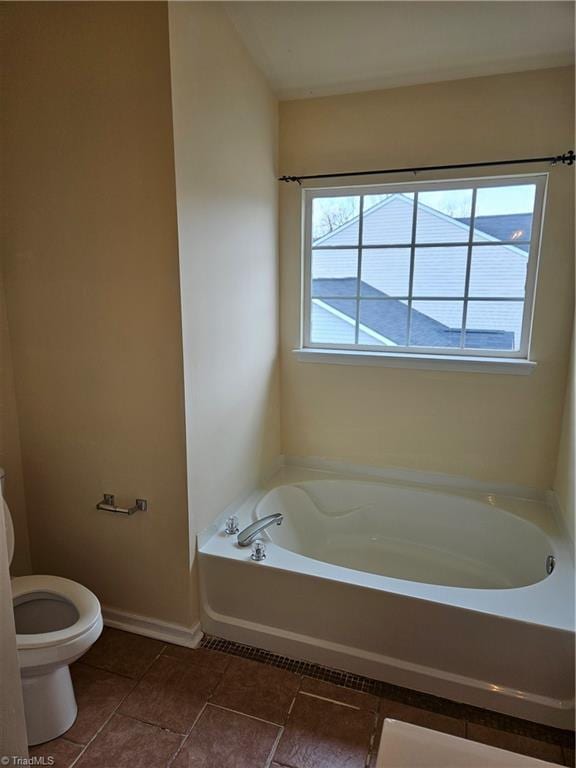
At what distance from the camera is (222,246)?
6.26ft

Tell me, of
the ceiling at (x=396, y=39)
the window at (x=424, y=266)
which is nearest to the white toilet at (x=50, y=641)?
the window at (x=424, y=266)

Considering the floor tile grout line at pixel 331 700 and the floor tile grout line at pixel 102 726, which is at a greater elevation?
the floor tile grout line at pixel 331 700

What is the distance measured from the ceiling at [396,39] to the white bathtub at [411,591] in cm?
207

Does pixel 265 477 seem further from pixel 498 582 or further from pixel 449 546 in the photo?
pixel 498 582

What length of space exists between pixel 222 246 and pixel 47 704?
175 centimetres

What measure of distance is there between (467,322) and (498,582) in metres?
1.30

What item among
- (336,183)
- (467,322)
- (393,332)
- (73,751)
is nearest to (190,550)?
(73,751)

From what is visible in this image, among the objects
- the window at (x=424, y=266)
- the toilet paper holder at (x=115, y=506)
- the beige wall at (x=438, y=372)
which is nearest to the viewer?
the toilet paper holder at (x=115, y=506)

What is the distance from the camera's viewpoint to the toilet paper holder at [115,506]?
1854mm

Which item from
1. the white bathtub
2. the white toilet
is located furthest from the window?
the white toilet

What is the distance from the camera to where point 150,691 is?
1.68 m

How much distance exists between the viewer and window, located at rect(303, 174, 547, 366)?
2.27 metres

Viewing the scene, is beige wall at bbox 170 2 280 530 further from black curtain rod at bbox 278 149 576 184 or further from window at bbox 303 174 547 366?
window at bbox 303 174 547 366

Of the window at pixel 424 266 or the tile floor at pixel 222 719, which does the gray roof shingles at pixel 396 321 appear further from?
the tile floor at pixel 222 719
